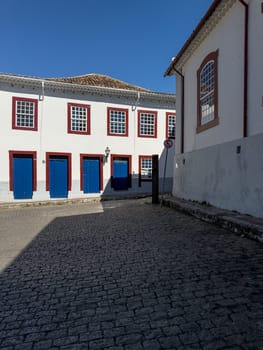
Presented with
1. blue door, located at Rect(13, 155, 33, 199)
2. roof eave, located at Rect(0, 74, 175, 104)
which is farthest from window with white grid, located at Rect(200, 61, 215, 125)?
blue door, located at Rect(13, 155, 33, 199)

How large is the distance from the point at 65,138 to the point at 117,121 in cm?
→ 352

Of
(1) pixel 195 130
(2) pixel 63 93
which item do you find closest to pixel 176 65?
(1) pixel 195 130

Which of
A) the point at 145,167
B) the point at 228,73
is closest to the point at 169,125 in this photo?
the point at 145,167

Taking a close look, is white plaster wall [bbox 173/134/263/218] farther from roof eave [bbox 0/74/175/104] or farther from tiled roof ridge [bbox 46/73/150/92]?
tiled roof ridge [bbox 46/73/150/92]

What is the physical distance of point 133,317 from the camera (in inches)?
103

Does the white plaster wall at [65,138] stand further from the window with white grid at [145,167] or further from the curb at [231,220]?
the curb at [231,220]

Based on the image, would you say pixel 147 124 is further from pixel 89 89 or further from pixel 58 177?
pixel 58 177

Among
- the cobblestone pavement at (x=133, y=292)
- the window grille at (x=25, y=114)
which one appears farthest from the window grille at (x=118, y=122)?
the cobblestone pavement at (x=133, y=292)

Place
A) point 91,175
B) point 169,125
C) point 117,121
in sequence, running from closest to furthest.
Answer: point 91,175
point 117,121
point 169,125

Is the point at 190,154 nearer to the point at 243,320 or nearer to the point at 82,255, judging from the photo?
the point at 82,255

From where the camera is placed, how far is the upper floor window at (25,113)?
14.2 meters

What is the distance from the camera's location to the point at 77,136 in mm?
15555

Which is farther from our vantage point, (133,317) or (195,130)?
(195,130)

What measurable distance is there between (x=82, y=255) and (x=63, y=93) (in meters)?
12.7
